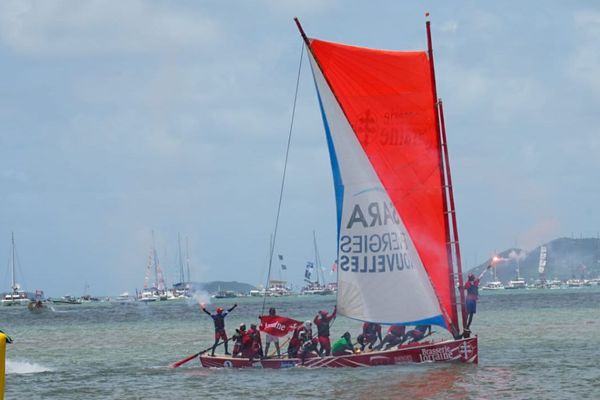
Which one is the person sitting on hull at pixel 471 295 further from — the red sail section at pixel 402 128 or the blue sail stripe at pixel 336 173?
the blue sail stripe at pixel 336 173

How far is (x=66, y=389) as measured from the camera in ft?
125

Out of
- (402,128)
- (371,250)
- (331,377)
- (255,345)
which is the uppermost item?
(402,128)

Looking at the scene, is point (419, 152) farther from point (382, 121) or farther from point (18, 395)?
point (18, 395)

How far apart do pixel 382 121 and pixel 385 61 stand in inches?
78.9

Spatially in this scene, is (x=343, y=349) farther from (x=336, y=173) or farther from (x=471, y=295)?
(x=336, y=173)

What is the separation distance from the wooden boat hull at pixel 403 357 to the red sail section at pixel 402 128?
35.2 inches

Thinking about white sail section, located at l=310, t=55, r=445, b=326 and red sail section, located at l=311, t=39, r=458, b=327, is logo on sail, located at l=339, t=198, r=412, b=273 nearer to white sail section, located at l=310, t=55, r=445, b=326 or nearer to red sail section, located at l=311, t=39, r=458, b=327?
white sail section, located at l=310, t=55, r=445, b=326

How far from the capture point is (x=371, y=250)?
3700 cm

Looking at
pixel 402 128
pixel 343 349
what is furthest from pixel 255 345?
pixel 402 128

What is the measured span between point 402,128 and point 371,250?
4.25 meters

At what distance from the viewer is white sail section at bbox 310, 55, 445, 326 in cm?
3678

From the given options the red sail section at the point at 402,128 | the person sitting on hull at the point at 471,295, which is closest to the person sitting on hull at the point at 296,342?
the red sail section at the point at 402,128

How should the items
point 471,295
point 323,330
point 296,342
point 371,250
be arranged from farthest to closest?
point 471,295 < point 296,342 < point 323,330 < point 371,250

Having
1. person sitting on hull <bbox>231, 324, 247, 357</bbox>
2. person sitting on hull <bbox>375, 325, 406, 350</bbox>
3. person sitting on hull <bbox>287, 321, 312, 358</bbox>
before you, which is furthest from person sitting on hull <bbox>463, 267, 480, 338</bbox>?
person sitting on hull <bbox>231, 324, 247, 357</bbox>
